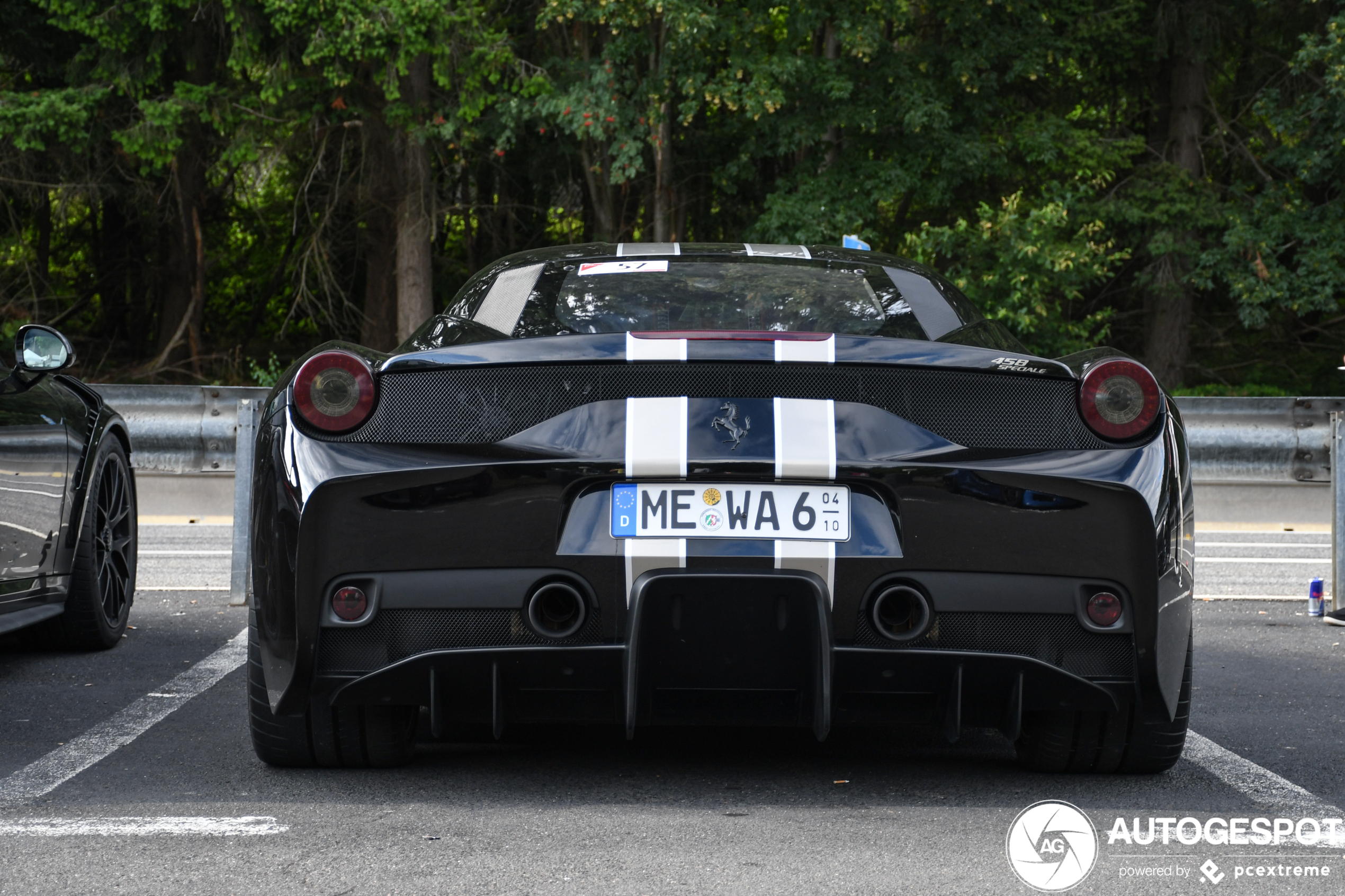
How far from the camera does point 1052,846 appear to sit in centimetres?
286

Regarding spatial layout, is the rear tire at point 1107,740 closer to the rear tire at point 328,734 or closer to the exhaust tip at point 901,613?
the exhaust tip at point 901,613

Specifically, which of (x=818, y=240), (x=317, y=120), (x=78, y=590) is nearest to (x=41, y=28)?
(x=317, y=120)

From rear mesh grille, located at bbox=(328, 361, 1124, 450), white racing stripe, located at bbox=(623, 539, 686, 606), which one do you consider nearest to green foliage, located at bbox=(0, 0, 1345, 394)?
rear mesh grille, located at bbox=(328, 361, 1124, 450)

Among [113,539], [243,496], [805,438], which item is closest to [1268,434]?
[243,496]

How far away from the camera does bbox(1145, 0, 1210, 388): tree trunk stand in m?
21.2

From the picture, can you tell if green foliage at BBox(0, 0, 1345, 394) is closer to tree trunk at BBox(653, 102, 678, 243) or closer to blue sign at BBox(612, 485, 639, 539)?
tree trunk at BBox(653, 102, 678, 243)

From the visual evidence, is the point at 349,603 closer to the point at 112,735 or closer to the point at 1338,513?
the point at 112,735

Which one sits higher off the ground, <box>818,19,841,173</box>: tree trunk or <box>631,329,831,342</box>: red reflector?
<box>818,19,841,173</box>: tree trunk

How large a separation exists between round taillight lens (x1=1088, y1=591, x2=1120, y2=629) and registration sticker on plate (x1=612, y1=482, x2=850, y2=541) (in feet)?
1.84

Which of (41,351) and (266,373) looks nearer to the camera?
(41,351)

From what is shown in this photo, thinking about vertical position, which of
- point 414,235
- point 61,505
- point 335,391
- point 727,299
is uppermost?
point 414,235

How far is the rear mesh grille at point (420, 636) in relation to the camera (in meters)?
2.98

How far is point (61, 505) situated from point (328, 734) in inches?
75.9

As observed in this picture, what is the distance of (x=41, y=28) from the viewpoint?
19266 millimetres
